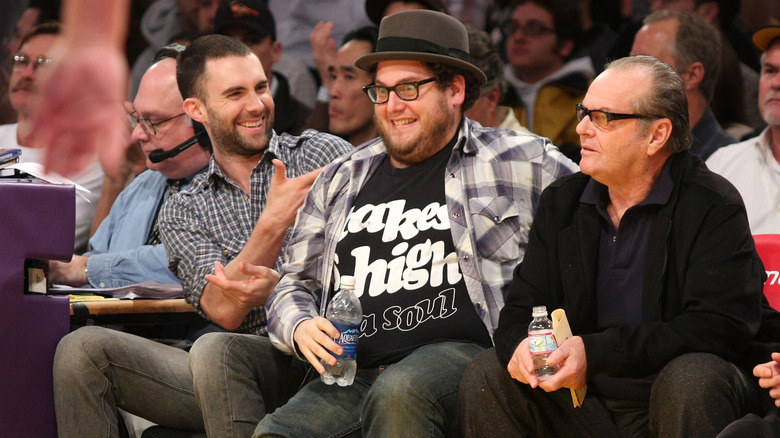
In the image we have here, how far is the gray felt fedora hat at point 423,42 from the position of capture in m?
2.92

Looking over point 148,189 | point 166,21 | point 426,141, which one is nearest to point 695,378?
point 426,141

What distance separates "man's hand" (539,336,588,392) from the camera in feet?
7.08

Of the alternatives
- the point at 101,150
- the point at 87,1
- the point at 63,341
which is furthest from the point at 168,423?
the point at 87,1

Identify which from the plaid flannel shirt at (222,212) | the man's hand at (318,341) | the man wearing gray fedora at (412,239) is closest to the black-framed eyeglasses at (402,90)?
the man wearing gray fedora at (412,239)

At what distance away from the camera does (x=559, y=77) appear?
3934 millimetres

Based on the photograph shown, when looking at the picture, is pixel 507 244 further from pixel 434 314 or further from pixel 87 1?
pixel 87 1

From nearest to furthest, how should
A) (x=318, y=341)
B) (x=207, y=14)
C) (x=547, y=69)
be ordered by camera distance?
(x=318, y=341), (x=547, y=69), (x=207, y=14)

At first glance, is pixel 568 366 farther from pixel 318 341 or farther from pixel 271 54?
pixel 271 54

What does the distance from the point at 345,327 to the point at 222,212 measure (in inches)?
37.7

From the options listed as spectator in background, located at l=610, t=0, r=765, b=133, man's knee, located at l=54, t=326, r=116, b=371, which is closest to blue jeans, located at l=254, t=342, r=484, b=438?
man's knee, located at l=54, t=326, r=116, b=371

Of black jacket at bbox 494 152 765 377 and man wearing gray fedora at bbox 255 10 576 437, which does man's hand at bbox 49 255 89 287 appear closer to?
man wearing gray fedora at bbox 255 10 576 437

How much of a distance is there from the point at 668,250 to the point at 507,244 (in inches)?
22.6

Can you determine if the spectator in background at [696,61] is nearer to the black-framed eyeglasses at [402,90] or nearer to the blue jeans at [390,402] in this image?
the black-framed eyeglasses at [402,90]

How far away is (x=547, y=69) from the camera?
13.0 feet
